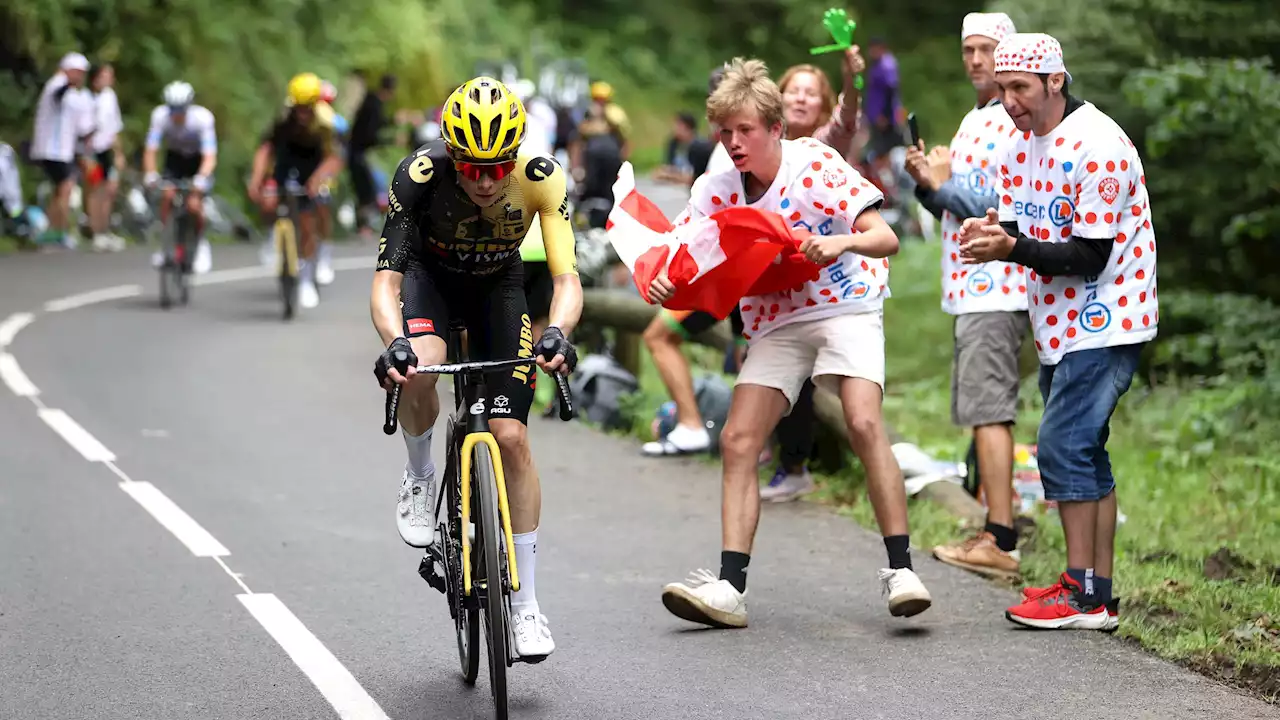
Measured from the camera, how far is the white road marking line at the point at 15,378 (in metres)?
13.0

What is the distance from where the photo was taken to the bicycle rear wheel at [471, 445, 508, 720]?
5660 millimetres

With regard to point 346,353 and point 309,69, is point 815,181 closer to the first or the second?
point 346,353

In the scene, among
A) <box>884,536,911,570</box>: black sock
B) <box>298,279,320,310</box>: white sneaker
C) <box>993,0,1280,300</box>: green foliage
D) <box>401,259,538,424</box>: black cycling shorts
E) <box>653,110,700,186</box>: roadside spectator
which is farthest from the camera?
<box>298,279,320,310</box>: white sneaker

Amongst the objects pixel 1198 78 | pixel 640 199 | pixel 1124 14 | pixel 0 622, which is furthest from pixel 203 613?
pixel 1124 14

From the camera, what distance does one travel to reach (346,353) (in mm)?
15727

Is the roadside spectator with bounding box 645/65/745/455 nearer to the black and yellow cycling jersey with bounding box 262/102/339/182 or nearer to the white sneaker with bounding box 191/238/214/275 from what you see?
the black and yellow cycling jersey with bounding box 262/102/339/182

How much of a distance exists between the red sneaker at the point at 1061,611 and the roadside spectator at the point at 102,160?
19262 millimetres

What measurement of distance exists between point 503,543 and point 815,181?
2.01 m

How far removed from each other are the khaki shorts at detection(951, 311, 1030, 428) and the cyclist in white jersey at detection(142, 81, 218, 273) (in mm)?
10990

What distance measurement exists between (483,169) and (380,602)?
2169 mm

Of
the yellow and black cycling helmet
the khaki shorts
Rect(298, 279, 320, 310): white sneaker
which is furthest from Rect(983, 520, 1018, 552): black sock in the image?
Rect(298, 279, 320, 310): white sneaker

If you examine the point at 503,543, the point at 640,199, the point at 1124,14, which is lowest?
the point at 503,543

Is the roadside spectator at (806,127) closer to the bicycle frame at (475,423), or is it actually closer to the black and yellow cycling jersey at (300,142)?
the bicycle frame at (475,423)

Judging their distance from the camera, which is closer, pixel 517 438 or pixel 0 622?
pixel 517 438
